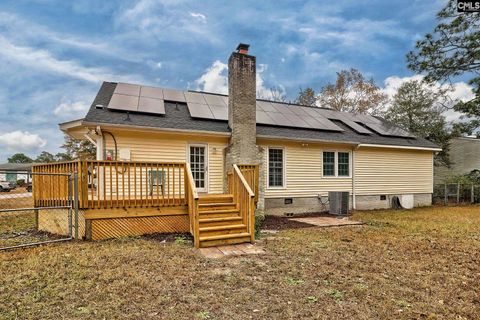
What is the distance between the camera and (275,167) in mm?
10312

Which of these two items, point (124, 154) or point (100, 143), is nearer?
point (100, 143)

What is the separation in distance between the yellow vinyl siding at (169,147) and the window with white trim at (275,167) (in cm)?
189

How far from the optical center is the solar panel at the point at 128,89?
10.3 m

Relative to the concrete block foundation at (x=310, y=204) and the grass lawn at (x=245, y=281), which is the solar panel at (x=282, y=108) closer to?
the concrete block foundation at (x=310, y=204)

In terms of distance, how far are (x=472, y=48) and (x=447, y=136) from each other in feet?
23.7

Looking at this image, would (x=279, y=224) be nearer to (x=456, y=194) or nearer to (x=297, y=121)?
(x=297, y=121)

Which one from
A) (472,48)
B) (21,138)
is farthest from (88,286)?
(21,138)

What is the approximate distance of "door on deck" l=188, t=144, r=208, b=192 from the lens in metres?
9.06

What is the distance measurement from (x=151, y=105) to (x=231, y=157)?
336cm

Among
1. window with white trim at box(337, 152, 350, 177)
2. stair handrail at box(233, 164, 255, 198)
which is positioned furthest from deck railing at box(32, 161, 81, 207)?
window with white trim at box(337, 152, 350, 177)

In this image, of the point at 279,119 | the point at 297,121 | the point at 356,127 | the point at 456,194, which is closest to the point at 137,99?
the point at 279,119

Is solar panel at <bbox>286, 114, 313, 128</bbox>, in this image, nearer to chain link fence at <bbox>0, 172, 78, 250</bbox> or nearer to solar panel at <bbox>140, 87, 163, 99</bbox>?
solar panel at <bbox>140, 87, 163, 99</bbox>

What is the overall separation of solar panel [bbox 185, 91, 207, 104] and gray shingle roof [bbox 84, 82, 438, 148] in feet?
1.94

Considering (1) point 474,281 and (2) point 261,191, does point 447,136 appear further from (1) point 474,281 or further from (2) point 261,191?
(1) point 474,281
